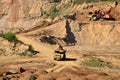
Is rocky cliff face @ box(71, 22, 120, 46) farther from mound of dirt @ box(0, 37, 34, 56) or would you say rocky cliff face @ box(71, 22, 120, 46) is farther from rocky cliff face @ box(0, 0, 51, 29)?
mound of dirt @ box(0, 37, 34, 56)

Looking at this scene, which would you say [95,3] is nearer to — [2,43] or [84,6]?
[84,6]

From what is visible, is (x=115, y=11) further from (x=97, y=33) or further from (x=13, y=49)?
(x=13, y=49)

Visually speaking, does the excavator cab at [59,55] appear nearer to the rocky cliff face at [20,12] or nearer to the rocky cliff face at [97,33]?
the rocky cliff face at [97,33]

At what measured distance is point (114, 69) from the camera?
39.6m

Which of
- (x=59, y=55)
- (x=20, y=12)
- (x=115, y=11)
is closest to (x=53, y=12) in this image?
(x=20, y=12)

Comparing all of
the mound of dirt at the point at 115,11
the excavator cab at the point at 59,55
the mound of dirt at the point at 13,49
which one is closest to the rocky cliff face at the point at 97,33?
the mound of dirt at the point at 115,11

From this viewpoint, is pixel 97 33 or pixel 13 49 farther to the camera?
pixel 97 33

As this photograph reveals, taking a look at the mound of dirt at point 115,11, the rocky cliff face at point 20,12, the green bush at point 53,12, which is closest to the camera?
the mound of dirt at point 115,11

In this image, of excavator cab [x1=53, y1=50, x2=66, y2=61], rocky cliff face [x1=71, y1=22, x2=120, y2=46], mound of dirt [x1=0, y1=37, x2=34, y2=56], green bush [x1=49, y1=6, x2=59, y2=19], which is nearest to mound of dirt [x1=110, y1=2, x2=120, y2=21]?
rocky cliff face [x1=71, y1=22, x2=120, y2=46]

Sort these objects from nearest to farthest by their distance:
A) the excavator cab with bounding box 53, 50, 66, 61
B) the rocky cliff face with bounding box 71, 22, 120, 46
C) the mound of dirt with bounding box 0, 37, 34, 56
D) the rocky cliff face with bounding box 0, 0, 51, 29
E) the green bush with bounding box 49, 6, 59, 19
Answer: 1. the excavator cab with bounding box 53, 50, 66, 61
2. the mound of dirt with bounding box 0, 37, 34, 56
3. the rocky cliff face with bounding box 71, 22, 120, 46
4. the green bush with bounding box 49, 6, 59, 19
5. the rocky cliff face with bounding box 0, 0, 51, 29

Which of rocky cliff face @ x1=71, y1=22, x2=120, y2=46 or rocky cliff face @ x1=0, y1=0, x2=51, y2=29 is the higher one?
rocky cliff face @ x1=0, y1=0, x2=51, y2=29

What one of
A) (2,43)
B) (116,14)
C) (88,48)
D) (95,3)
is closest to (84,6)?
(95,3)

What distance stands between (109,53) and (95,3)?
25466 mm

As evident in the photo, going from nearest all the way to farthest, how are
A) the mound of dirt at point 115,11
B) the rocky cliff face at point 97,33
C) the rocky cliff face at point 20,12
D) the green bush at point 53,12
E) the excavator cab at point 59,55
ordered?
1. the excavator cab at point 59,55
2. the rocky cliff face at point 97,33
3. the mound of dirt at point 115,11
4. the green bush at point 53,12
5. the rocky cliff face at point 20,12
